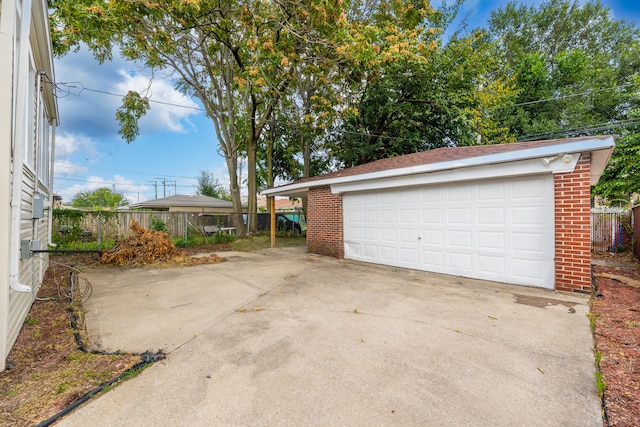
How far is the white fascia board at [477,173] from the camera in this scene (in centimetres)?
469

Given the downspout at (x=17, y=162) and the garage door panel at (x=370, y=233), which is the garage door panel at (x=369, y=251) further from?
the downspout at (x=17, y=162)

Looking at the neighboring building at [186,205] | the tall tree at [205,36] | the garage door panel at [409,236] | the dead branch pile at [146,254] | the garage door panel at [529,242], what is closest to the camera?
the garage door panel at [529,242]

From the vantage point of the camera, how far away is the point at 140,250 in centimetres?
780

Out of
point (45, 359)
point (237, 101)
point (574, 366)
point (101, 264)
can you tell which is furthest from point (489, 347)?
point (237, 101)

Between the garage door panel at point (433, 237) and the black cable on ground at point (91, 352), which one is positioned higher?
the garage door panel at point (433, 237)

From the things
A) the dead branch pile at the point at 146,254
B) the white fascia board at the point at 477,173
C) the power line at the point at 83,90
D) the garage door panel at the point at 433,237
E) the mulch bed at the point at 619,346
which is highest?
the power line at the point at 83,90

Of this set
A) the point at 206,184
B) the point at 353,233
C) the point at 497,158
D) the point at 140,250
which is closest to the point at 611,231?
the point at 497,158

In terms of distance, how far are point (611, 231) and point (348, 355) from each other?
39.3 feet

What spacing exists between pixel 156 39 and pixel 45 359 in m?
10.2

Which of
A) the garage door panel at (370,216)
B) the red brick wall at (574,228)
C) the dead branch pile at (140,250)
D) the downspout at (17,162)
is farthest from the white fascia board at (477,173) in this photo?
the downspout at (17,162)

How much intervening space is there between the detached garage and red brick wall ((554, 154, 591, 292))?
1 centimetres

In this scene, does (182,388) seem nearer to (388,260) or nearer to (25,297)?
(25,297)

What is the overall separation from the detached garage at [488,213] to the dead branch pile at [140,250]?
5.26m

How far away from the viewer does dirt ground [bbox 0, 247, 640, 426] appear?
1.96 meters
